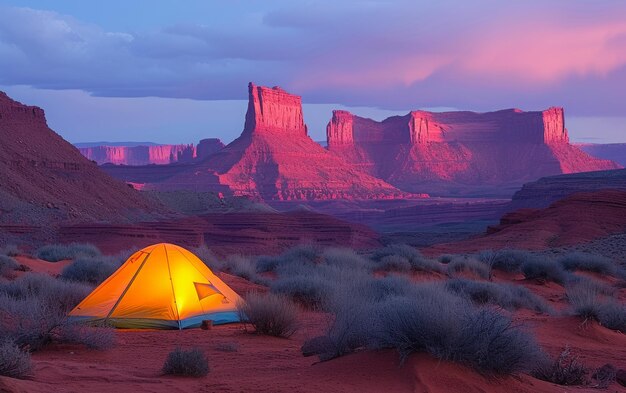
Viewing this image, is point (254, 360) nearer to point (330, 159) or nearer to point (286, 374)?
point (286, 374)

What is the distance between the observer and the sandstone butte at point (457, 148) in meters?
152

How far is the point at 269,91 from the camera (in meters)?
137

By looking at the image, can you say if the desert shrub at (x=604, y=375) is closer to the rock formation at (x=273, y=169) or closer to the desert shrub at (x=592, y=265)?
the desert shrub at (x=592, y=265)

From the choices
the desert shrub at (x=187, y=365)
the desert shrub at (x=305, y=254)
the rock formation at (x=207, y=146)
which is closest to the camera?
the desert shrub at (x=187, y=365)

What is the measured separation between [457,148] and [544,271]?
13872cm

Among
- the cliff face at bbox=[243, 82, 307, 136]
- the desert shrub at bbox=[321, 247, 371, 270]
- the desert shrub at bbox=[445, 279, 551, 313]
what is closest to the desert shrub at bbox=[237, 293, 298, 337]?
the desert shrub at bbox=[445, 279, 551, 313]

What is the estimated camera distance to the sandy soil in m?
7.58

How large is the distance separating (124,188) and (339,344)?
184 ft

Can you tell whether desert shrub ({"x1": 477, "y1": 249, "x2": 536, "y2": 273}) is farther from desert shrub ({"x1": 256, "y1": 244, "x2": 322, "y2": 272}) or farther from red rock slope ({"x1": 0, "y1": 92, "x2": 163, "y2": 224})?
red rock slope ({"x1": 0, "y1": 92, "x2": 163, "y2": 224})

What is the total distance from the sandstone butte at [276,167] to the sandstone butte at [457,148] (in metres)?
18.0

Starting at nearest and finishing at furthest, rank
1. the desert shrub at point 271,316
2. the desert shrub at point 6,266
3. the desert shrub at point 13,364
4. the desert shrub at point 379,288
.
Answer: the desert shrub at point 13,364 → the desert shrub at point 271,316 → the desert shrub at point 379,288 → the desert shrub at point 6,266

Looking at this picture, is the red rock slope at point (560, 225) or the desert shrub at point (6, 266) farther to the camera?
the red rock slope at point (560, 225)

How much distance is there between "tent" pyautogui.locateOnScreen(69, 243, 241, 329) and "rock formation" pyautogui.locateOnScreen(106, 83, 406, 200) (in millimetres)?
97691

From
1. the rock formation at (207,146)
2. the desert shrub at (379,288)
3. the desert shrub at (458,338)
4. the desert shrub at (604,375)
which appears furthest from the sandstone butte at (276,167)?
the desert shrub at (458,338)
